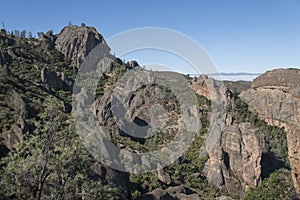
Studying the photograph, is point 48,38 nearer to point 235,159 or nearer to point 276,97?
point 276,97

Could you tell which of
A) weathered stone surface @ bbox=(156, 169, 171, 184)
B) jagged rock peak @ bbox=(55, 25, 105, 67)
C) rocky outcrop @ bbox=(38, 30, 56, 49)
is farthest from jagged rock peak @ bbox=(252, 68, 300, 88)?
rocky outcrop @ bbox=(38, 30, 56, 49)

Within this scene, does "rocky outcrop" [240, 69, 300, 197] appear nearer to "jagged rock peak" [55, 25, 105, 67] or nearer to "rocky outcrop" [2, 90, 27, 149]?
"jagged rock peak" [55, 25, 105, 67]

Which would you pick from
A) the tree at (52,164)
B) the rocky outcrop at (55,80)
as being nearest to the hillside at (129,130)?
the tree at (52,164)

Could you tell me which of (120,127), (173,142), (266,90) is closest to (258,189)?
(173,142)

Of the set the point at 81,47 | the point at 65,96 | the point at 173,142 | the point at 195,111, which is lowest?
the point at 173,142

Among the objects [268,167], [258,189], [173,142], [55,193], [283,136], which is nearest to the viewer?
[55,193]

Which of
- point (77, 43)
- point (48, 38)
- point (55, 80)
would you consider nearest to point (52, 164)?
point (55, 80)

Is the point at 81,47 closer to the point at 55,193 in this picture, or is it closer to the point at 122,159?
the point at 122,159
